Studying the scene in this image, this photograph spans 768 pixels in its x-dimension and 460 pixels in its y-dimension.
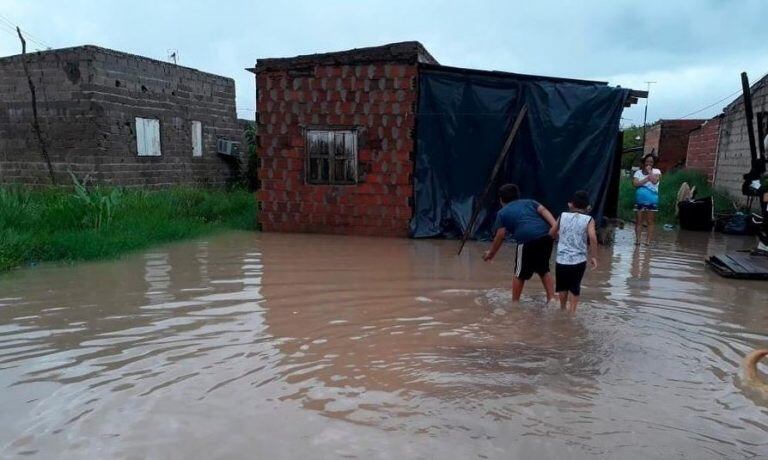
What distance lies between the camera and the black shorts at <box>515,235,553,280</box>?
226 inches

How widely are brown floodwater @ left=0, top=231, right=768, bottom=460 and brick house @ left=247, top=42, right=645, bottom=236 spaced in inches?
124

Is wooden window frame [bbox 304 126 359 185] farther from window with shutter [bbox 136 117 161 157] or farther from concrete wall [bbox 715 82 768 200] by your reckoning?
concrete wall [bbox 715 82 768 200]

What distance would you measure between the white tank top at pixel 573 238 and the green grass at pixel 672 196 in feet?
28.0

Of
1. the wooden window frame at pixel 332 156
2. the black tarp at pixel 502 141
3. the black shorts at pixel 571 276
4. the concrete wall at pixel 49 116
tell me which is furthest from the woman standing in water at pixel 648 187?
the concrete wall at pixel 49 116

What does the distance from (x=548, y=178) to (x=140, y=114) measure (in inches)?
379

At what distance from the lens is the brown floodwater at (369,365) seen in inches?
124

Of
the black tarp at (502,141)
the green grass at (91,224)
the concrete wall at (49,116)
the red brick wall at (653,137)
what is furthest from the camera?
the red brick wall at (653,137)

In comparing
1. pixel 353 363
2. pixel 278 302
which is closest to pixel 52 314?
pixel 278 302

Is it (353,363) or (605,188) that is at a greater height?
(605,188)

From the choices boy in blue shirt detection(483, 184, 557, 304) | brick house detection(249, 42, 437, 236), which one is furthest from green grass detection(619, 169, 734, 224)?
boy in blue shirt detection(483, 184, 557, 304)

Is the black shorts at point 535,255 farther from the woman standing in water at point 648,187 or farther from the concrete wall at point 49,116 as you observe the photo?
the concrete wall at point 49,116

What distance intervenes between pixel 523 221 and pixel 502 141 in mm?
4372

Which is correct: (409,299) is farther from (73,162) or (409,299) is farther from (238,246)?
(73,162)

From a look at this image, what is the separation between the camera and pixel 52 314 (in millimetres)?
5422
